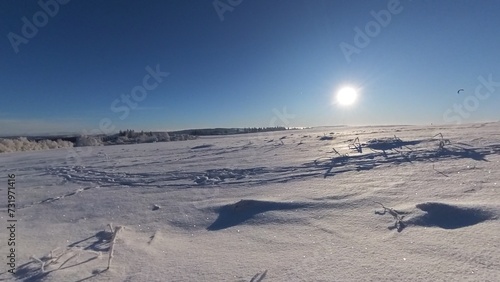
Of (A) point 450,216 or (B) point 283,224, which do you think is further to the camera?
(B) point 283,224

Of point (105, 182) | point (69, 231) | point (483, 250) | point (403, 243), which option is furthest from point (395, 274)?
point (105, 182)

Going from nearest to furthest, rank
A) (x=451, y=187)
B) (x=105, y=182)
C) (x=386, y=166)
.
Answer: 1. (x=451, y=187)
2. (x=386, y=166)
3. (x=105, y=182)

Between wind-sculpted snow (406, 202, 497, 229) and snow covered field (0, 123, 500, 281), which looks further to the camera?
wind-sculpted snow (406, 202, 497, 229)

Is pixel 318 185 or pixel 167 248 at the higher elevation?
pixel 318 185

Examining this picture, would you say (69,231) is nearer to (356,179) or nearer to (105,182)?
(105,182)

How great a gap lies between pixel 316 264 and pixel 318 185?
1277mm

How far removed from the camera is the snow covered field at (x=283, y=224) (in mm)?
1310

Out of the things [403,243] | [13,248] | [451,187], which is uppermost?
[451,187]

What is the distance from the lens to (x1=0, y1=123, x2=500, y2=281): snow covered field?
1310 mm

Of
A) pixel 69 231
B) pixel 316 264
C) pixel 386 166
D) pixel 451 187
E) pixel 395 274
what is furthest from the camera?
pixel 386 166

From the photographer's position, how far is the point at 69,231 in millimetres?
1975

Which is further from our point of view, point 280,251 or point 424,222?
point 424,222

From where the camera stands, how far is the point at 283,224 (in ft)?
5.96

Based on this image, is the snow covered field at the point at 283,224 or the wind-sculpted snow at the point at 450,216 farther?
the wind-sculpted snow at the point at 450,216
